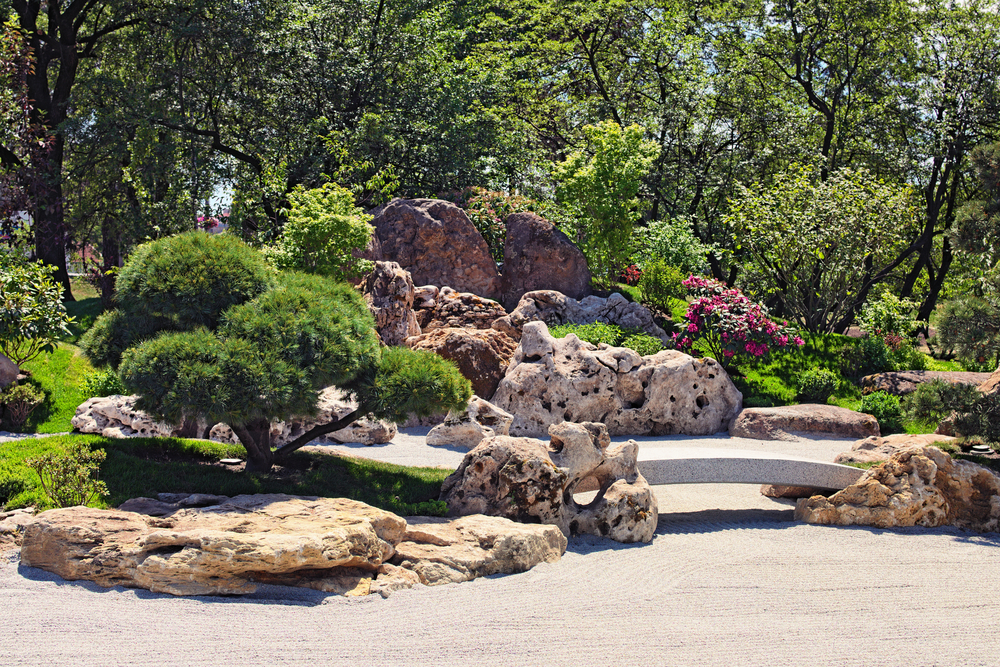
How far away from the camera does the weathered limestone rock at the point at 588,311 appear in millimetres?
16484

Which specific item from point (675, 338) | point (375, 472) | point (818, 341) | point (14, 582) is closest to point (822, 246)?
point (818, 341)

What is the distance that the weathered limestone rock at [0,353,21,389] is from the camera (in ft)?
40.1

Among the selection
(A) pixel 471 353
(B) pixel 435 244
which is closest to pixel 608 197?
(B) pixel 435 244

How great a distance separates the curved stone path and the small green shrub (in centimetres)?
714

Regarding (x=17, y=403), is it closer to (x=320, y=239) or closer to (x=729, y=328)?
(x=320, y=239)

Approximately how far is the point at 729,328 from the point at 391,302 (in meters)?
6.40

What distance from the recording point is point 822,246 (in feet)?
58.4

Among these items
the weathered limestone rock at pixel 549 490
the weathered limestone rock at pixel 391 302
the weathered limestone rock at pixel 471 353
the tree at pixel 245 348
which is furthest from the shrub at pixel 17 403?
the weathered limestone rock at pixel 549 490

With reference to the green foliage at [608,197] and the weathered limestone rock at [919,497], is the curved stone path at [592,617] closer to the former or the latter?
the weathered limestone rock at [919,497]

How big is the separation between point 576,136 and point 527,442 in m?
17.7

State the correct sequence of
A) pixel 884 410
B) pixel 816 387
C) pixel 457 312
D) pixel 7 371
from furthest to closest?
pixel 457 312, pixel 816 387, pixel 884 410, pixel 7 371

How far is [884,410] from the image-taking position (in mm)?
14328

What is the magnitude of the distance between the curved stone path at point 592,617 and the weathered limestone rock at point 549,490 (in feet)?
0.84

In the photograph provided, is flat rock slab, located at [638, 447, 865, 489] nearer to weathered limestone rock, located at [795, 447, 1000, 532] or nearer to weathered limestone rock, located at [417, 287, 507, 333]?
weathered limestone rock, located at [795, 447, 1000, 532]
